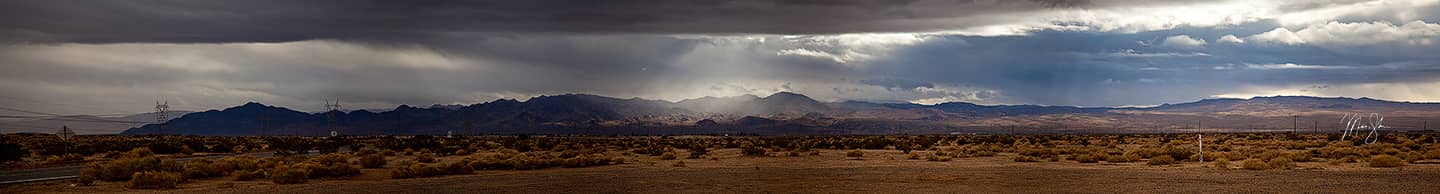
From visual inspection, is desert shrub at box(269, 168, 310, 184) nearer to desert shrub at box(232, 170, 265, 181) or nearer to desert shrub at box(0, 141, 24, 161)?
desert shrub at box(232, 170, 265, 181)

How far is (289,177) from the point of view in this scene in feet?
116

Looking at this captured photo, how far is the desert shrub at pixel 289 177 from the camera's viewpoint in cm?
3506

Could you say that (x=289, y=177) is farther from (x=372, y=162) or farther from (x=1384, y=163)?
(x=1384, y=163)

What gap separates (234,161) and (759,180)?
20173 millimetres

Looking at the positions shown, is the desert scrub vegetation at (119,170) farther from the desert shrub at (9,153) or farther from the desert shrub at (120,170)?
the desert shrub at (9,153)

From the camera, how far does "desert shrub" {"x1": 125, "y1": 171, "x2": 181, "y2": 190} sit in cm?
3331

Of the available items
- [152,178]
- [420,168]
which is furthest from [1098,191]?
[152,178]

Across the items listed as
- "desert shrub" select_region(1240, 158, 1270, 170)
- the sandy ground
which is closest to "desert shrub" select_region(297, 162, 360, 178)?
the sandy ground

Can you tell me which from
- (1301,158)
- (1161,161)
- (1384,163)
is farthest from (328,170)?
(1301,158)

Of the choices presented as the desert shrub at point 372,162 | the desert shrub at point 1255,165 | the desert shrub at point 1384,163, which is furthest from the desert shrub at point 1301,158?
the desert shrub at point 372,162

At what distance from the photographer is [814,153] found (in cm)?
6625

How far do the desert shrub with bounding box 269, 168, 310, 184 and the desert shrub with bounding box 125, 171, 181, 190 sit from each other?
106 inches

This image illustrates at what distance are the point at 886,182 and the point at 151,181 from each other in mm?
20264

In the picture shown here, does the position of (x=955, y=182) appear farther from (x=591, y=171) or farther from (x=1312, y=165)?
(x=1312, y=165)
